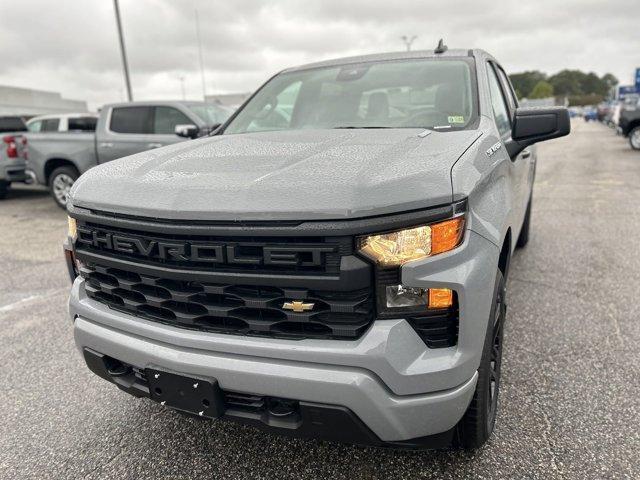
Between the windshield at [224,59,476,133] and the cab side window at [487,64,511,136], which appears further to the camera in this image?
the cab side window at [487,64,511,136]

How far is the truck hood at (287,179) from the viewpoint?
1516 millimetres

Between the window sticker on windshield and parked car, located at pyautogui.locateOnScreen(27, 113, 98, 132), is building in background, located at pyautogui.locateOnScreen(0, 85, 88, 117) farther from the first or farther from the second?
the window sticker on windshield

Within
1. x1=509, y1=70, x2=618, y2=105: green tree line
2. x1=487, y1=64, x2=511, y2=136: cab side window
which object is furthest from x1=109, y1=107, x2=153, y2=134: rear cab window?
x1=509, y1=70, x2=618, y2=105: green tree line

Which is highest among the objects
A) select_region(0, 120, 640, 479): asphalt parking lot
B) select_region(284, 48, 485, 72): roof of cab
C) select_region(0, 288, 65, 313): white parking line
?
select_region(284, 48, 485, 72): roof of cab

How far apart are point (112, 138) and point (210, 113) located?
1672 millimetres

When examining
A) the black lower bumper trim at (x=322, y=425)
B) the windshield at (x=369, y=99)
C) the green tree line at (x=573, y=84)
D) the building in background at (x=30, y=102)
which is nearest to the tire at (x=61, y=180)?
the windshield at (x=369, y=99)

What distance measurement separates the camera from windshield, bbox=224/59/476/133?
8.58 ft

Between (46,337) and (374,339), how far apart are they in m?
2.91

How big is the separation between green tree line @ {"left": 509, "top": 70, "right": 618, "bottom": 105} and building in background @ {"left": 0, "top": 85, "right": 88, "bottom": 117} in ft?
335

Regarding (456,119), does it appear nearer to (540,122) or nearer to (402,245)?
(540,122)

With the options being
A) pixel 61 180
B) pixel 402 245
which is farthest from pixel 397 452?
pixel 61 180

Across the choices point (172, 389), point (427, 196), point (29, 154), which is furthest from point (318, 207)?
→ point (29, 154)

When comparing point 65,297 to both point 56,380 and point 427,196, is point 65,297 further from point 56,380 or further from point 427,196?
point 427,196

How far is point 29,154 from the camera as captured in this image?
8711mm
